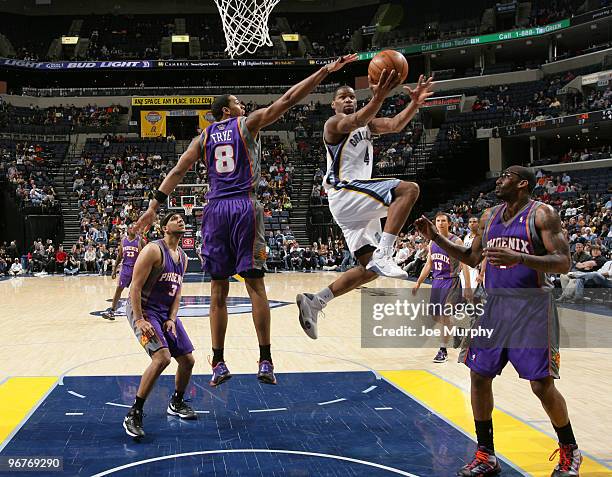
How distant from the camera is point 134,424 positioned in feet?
17.8

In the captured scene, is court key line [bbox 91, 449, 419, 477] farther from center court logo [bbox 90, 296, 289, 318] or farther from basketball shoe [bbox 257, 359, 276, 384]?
center court logo [bbox 90, 296, 289, 318]

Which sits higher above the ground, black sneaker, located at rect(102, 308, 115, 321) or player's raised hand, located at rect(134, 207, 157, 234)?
player's raised hand, located at rect(134, 207, 157, 234)

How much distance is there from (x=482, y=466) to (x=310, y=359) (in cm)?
444

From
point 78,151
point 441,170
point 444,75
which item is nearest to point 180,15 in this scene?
point 78,151

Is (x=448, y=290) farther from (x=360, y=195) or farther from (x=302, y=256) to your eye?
(x=302, y=256)

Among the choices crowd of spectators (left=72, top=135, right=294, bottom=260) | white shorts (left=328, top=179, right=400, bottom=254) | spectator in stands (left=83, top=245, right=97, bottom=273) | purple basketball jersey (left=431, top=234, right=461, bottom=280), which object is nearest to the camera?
white shorts (left=328, top=179, right=400, bottom=254)

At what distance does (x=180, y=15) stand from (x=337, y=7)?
32.9 feet

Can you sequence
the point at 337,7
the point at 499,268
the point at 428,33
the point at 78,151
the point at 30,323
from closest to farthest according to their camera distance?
the point at 499,268, the point at 30,323, the point at 78,151, the point at 428,33, the point at 337,7

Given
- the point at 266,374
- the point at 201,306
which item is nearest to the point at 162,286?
the point at 266,374

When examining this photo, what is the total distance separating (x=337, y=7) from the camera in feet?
139

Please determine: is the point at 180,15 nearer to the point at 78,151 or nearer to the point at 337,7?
→ the point at 337,7

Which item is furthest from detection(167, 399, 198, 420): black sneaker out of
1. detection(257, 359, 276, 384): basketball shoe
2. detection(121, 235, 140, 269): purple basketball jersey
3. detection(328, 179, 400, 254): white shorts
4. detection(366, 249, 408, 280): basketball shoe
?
detection(121, 235, 140, 269): purple basketball jersey

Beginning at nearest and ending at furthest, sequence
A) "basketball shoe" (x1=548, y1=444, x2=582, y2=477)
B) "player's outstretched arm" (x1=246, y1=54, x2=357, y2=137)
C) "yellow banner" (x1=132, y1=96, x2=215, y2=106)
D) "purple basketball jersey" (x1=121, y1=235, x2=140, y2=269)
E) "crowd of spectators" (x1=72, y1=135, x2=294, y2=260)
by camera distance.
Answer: "player's outstretched arm" (x1=246, y1=54, x2=357, y2=137) → "basketball shoe" (x1=548, y1=444, x2=582, y2=477) → "purple basketball jersey" (x1=121, y1=235, x2=140, y2=269) → "crowd of spectators" (x1=72, y1=135, x2=294, y2=260) → "yellow banner" (x1=132, y1=96, x2=215, y2=106)

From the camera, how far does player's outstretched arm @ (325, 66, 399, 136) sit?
4457mm
